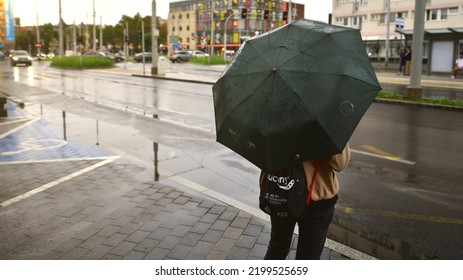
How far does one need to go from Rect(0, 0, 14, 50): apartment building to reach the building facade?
130 ft

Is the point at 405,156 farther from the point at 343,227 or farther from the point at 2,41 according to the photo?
the point at 2,41

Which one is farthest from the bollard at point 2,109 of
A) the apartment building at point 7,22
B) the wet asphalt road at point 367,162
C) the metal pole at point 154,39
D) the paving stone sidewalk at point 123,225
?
the apartment building at point 7,22

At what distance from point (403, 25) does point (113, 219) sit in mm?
33136

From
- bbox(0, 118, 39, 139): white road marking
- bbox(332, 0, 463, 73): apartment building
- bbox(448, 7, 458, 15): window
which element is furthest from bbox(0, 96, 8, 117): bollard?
bbox(448, 7, 458, 15): window

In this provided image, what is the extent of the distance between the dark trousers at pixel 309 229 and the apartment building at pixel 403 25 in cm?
2859

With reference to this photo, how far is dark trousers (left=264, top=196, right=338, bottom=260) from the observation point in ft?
8.99

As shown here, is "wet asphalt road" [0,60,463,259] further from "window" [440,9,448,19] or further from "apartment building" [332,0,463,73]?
"window" [440,9,448,19]

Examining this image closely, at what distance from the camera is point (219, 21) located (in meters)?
122

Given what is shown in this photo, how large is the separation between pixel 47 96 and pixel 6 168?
1126cm

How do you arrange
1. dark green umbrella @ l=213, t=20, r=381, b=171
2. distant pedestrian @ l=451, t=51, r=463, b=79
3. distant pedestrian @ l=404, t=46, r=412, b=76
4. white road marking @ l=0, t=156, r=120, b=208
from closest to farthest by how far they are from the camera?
1. dark green umbrella @ l=213, t=20, r=381, b=171
2. white road marking @ l=0, t=156, r=120, b=208
3. distant pedestrian @ l=451, t=51, r=463, b=79
4. distant pedestrian @ l=404, t=46, r=412, b=76

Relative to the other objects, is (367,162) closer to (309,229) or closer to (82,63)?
(309,229)

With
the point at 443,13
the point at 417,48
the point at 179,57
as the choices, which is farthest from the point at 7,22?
the point at 417,48

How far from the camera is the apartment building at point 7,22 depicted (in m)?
108

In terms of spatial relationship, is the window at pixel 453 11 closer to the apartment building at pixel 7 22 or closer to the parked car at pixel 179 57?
the parked car at pixel 179 57
